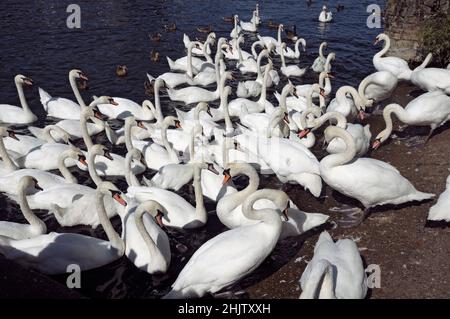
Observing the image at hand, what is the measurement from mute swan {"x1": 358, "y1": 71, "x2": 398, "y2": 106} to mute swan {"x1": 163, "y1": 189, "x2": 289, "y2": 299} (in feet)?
23.4

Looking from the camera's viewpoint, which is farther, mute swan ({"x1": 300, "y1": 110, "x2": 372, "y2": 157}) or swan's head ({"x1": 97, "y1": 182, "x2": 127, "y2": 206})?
mute swan ({"x1": 300, "y1": 110, "x2": 372, "y2": 157})

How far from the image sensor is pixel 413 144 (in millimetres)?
11906

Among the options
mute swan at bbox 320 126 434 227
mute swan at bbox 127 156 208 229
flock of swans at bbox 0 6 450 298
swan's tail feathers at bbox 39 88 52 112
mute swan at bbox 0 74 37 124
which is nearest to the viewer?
flock of swans at bbox 0 6 450 298

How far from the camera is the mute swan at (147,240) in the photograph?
7.76 m

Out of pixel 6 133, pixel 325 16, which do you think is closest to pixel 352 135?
pixel 6 133

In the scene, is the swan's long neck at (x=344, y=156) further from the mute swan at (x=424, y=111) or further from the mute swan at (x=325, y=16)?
the mute swan at (x=325, y=16)

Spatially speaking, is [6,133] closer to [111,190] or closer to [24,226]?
[24,226]

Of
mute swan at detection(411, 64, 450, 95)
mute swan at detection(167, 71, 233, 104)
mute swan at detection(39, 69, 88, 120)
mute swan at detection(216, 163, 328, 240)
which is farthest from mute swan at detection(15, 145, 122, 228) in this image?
mute swan at detection(411, 64, 450, 95)

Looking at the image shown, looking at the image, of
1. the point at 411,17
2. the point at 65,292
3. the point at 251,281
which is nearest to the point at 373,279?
the point at 251,281

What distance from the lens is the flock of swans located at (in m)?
7.17

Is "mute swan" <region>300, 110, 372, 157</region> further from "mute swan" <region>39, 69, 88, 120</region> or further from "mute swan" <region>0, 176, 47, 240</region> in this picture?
"mute swan" <region>39, 69, 88, 120</region>

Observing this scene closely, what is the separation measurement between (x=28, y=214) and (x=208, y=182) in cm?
357
